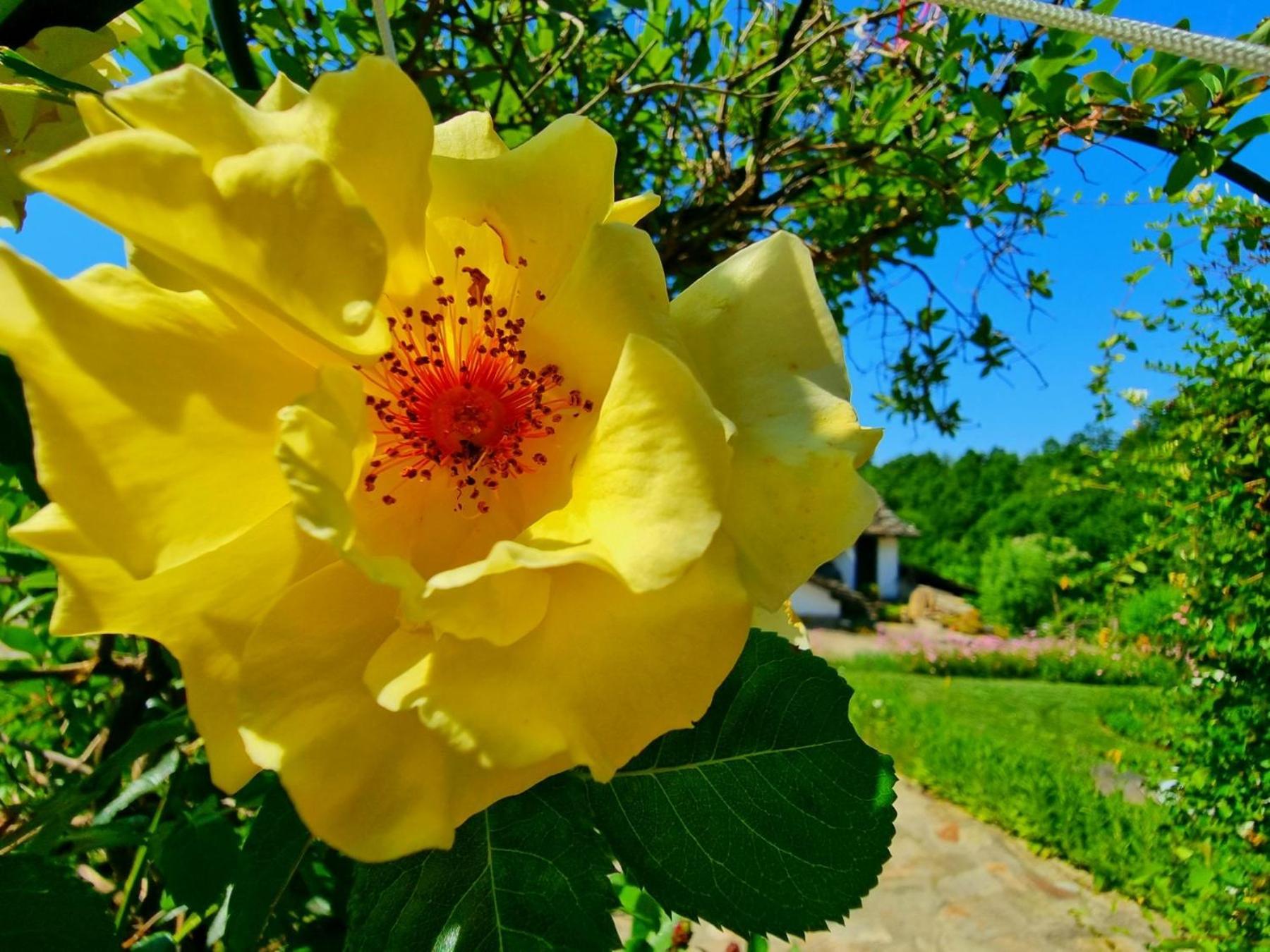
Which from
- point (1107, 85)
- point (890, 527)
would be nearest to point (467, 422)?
point (1107, 85)

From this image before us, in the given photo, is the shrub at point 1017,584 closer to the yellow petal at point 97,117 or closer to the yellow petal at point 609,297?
the yellow petal at point 609,297

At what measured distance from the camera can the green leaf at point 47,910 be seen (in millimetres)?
429

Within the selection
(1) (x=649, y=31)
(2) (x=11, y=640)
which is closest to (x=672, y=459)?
(2) (x=11, y=640)

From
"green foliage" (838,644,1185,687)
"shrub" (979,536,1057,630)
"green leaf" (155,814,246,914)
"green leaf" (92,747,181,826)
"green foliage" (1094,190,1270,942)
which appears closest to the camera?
"green leaf" (155,814,246,914)

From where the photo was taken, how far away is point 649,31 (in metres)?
1.81

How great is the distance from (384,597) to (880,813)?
0.32 metres

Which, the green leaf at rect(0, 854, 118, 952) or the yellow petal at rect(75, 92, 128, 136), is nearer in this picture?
the yellow petal at rect(75, 92, 128, 136)

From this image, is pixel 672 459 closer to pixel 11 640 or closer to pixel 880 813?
pixel 880 813

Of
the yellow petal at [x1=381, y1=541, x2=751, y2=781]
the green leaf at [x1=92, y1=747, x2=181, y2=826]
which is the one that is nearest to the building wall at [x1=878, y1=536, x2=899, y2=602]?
the green leaf at [x1=92, y1=747, x2=181, y2=826]

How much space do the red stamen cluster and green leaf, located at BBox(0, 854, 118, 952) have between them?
284 millimetres

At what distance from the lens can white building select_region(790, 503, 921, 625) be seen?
17359mm

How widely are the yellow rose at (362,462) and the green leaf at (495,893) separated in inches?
4.8

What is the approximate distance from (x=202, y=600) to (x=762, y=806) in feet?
1.06

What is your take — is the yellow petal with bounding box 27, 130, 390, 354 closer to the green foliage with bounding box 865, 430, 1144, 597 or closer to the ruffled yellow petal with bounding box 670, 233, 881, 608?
the ruffled yellow petal with bounding box 670, 233, 881, 608
